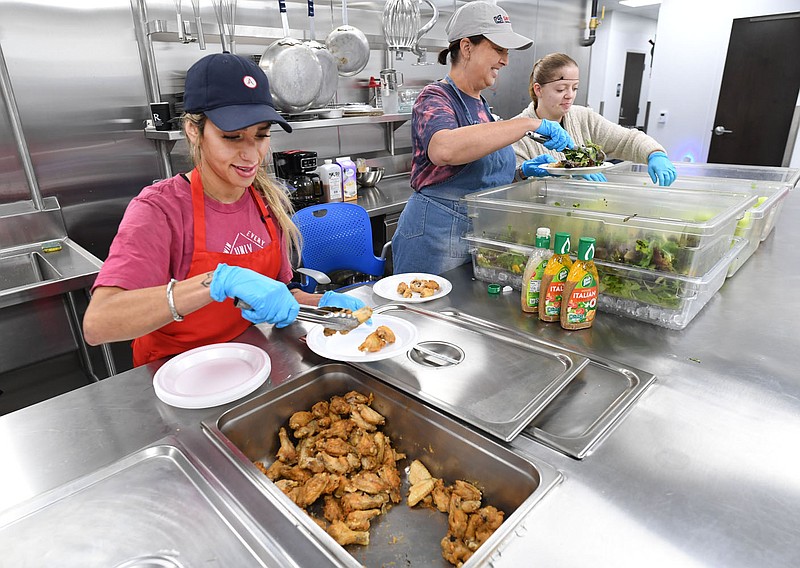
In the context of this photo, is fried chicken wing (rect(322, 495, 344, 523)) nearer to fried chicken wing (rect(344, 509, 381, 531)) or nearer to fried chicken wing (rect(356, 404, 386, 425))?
fried chicken wing (rect(344, 509, 381, 531))

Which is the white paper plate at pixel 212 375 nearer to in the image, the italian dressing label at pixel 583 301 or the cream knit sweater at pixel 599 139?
the italian dressing label at pixel 583 301

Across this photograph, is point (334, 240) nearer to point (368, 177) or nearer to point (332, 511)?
point (368, 177)

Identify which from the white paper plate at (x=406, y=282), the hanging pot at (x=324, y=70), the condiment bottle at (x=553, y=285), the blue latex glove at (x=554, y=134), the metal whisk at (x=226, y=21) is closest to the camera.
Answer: the condiment bottle at (x=553, y=285)

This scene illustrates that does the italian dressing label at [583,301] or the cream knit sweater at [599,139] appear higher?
the cream knit sweater at [599,139]

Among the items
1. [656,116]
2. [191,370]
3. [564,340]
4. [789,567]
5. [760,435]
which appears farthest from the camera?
[656,116]

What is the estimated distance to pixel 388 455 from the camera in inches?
44.4

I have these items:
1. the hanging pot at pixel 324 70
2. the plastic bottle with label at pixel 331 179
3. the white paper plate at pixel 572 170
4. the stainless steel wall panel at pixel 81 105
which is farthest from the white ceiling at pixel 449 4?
the white paper plate at pixel 572 170

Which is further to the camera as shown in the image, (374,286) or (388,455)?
(374,286)

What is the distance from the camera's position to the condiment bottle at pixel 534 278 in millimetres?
1427

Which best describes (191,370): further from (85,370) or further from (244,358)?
(85,370)

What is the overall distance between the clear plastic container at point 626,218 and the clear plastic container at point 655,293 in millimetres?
24

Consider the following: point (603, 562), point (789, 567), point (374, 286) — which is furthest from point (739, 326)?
point (374, 286)

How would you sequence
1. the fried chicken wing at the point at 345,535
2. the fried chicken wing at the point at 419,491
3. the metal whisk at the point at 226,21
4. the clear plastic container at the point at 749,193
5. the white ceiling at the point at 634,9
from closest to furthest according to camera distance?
the fried chicken wing at the point at 345,535 → the fried chicken wing at the point at 419,491 → the clear plastic container at the point at 749,193 → the metal whisk at the point at 226,21 → the white ceiling at the point at 634,9

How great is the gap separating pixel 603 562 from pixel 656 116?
7305 mm
